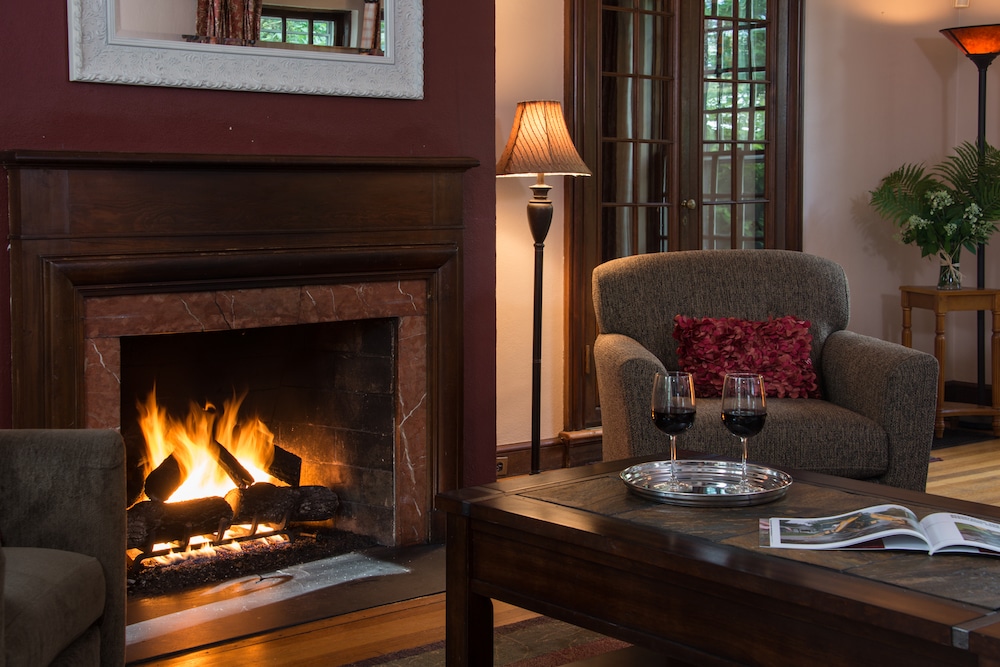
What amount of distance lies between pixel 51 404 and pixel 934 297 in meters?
3.85

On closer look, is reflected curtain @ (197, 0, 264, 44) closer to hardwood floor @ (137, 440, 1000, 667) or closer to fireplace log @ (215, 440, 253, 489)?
fireplace log @ (215, 440, 253, 489)

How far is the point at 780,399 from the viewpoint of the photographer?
11.8ft

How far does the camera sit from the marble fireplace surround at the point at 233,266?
2.79m

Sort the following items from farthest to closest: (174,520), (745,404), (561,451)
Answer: (561,451) → (174,520) → (745,404)

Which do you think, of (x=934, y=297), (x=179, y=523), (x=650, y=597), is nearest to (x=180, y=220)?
(x=179, y=523)

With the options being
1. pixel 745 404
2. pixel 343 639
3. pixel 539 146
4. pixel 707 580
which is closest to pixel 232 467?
pixel 343 639

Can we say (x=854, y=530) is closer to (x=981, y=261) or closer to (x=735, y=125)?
(x=735, y=125)

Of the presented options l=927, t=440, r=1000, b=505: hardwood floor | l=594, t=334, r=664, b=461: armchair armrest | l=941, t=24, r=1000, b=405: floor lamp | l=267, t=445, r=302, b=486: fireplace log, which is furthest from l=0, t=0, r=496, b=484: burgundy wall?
l=941, t=24, r=1000, b=405: floor lamp

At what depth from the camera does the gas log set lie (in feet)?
10.9

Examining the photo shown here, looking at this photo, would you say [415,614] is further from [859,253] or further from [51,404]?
[859,253]

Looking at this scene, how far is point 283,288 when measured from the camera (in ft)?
10.4

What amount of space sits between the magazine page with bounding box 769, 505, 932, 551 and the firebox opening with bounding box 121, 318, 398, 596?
1.74 meters

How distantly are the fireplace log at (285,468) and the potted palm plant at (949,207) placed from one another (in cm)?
299

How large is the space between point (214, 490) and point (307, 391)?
424 mm
